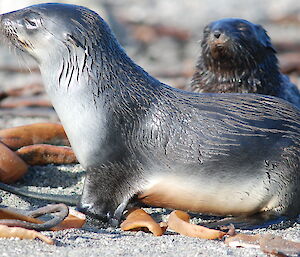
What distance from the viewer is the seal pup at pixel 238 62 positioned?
6520mm

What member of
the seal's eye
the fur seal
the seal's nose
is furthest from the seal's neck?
the seal's nose

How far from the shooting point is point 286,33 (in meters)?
18.0

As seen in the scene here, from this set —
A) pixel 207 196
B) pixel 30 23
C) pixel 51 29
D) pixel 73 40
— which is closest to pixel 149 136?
pixel 207 196

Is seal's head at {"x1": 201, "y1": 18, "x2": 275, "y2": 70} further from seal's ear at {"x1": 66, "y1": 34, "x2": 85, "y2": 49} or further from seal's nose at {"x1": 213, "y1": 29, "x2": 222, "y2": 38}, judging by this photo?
seal's ear at {"x1": 66, "y1": 34, "x2": 85, "y2": 49}

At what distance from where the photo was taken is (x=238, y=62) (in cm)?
664

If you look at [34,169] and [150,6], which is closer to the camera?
[34,169]

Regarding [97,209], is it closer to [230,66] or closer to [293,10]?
[230,66]

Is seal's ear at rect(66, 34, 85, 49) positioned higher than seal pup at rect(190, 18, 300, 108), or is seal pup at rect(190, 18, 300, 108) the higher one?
seal's ear at rect(66, 34, 85, 49)

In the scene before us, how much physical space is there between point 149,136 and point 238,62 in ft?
6.92

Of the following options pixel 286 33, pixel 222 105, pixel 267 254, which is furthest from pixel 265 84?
pixel 286 33

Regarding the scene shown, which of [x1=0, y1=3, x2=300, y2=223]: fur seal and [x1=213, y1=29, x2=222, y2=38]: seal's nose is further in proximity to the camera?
[x1=213, y1=29, x2=222, y2=38]: seal's nose

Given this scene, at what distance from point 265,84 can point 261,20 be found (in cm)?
1396

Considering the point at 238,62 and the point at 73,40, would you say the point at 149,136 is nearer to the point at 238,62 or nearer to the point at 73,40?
the point at 73,40

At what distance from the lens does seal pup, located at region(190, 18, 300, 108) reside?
21.4ft
